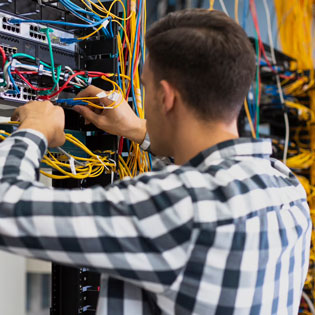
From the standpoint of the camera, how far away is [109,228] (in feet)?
2.32

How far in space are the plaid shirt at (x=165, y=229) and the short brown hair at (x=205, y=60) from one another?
123mm

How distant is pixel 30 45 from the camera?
112 centimetres

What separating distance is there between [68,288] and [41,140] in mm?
618

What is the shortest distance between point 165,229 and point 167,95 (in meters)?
0.26

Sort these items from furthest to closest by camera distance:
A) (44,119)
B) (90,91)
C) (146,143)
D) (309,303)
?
(309,303) → (146,143) → (90,91) → (44,119)

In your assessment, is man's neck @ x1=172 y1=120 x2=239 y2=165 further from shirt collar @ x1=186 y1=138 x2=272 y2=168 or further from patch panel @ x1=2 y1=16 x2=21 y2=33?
patch panel @ x1=2 y1=16 x2=21 y2=33

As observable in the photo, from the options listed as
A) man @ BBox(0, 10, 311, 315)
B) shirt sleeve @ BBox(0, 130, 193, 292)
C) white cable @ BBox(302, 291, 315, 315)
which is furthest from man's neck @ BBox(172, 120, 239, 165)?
white cable @ BBox(302, 291, 315, 315)

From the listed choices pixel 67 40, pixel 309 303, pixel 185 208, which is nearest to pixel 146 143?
pixel 67 40

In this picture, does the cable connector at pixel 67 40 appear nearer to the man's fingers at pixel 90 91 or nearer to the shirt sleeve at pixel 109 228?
the man's fingers at pixel 90 91

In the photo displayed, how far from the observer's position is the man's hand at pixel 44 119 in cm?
89

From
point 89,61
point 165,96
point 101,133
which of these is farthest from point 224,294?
point 89,61

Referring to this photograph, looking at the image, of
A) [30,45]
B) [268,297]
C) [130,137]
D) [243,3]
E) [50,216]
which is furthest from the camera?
[243,3]

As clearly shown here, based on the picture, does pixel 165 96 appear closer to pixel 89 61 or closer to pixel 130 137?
pixel 130 137

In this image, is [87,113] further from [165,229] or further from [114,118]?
[165,229]
